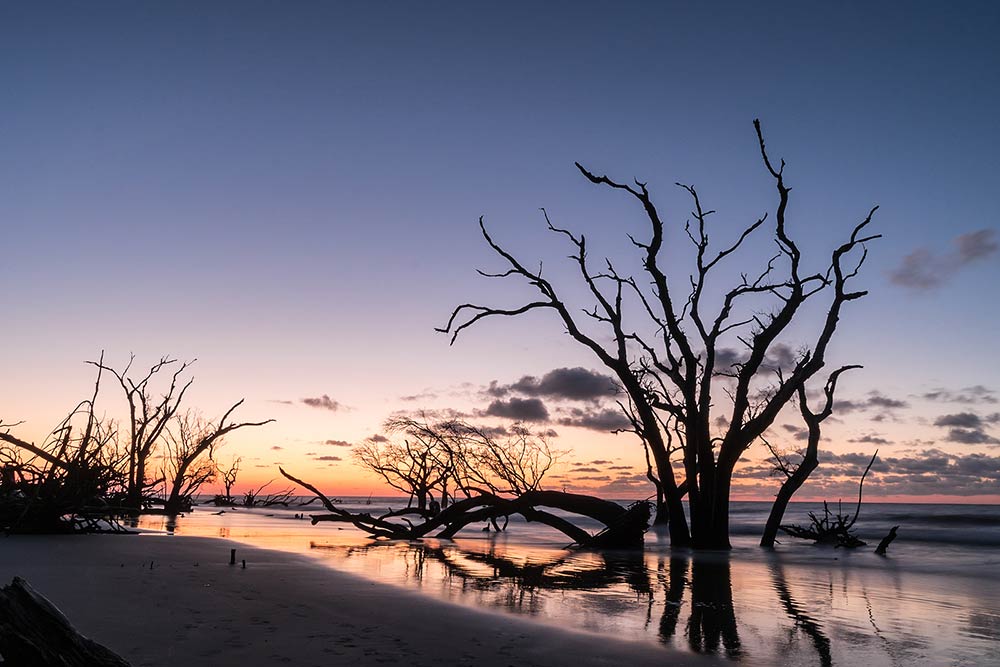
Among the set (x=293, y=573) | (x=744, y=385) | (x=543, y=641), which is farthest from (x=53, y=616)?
(x=744, y=385)

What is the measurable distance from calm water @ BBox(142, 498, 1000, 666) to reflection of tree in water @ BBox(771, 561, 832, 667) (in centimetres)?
2

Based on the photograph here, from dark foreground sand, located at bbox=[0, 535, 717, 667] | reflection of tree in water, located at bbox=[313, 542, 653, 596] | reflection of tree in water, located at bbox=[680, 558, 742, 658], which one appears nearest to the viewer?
dark foreground sand, located at bbox=[0, 535, 717, 667]

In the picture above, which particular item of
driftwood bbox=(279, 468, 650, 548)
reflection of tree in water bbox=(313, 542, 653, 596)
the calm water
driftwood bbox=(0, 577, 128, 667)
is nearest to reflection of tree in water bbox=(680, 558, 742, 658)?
the calm water

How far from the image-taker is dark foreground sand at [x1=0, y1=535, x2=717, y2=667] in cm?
441

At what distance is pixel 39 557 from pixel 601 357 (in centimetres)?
1174

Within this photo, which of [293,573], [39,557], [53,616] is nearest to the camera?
[53,616]

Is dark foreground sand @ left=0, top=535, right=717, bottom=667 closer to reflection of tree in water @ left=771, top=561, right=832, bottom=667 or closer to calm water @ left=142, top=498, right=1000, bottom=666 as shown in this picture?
calm water @ left=142, top=498, right=1000, bottom=666

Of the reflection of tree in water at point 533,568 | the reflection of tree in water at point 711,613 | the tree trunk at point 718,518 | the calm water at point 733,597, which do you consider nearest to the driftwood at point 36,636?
the calm water at point 733,597

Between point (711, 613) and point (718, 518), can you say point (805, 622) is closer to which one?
point (711, 613)

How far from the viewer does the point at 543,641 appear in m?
5.22

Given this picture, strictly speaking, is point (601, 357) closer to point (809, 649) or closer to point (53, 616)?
point (809, 649)

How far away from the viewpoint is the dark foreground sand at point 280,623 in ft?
14.5

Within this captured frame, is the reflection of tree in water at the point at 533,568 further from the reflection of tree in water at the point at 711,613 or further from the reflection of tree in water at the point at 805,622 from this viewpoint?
the reflection of tree in water at the point at 805,622

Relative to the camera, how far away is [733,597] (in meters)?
8.52
